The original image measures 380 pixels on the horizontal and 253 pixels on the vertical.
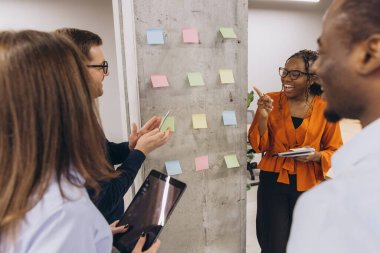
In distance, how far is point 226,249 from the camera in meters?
2.12

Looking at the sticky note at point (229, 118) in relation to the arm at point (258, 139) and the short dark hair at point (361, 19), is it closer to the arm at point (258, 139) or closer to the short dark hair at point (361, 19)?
the arm at point (258, 139)

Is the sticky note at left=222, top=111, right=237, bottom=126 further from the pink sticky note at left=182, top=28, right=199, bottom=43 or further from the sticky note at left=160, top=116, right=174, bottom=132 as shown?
the pink sticky note at left=182, top=28, right=199, bottom=43

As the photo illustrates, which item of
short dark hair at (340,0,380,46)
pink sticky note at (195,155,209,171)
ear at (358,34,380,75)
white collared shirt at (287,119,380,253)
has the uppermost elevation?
short dark hair at (340,0,380,46)

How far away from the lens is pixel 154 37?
1631 mm

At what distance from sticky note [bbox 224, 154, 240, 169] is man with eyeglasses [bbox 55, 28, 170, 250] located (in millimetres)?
614

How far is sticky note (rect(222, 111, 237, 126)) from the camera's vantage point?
189cm

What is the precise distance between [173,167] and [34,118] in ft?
4.00

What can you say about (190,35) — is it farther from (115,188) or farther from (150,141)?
(115,188)

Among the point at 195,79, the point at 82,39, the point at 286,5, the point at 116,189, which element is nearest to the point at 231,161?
the point at 195,79

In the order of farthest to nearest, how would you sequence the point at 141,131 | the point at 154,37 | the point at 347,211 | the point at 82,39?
the point at 154,37
the point at 141,131
the point at 82,39
the point at 347,211

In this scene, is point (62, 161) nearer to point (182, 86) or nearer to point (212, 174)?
point (182, 86)

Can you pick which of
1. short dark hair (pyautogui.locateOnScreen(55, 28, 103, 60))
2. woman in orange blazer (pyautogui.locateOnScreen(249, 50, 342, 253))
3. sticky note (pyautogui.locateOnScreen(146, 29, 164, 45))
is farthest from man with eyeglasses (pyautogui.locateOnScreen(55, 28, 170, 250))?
woman in orange blazer (pyautogui.locateOnScreen(249, 50, 342, 253))

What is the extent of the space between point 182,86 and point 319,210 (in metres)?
1.33

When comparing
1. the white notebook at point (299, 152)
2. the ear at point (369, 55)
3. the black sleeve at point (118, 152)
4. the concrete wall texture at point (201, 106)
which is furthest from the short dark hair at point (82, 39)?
the white notebook at point (299, 152)
